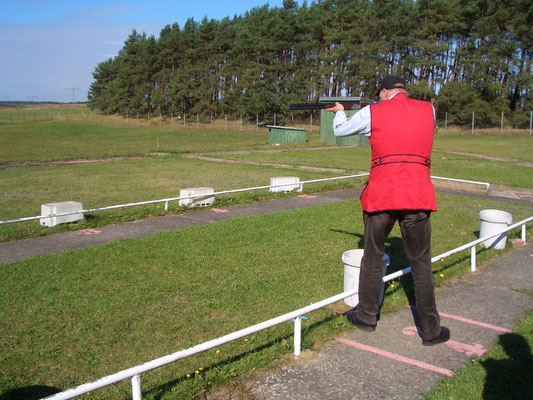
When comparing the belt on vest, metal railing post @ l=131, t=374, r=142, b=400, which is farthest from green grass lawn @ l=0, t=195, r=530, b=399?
the belt on vest

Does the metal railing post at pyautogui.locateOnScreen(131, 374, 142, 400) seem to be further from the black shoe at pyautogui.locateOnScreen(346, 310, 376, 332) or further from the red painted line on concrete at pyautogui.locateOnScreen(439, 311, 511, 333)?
the red painted line on concrete at pyautogui.locateOnScreen(439, 311, 511, 333)

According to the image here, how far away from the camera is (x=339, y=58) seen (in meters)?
60.8

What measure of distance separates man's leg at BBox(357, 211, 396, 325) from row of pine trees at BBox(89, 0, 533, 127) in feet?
168

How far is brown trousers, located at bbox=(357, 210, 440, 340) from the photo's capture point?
13.9 feet

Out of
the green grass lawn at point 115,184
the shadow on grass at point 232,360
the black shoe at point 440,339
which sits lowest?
the green grass lawn at point 115,184

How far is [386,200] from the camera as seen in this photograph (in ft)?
13.7

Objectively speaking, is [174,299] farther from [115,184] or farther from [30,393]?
[115,184]

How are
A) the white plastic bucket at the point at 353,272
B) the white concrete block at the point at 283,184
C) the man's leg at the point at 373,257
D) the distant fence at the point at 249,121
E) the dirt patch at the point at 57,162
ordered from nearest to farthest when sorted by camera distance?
the man's leg at the point at 373,257 → the white plastic bucket at the point at 353,272 → the white concrete block at the point at 283,184 → the dirt patch at the point at 57,162 → the distant fence at the point at 249,121

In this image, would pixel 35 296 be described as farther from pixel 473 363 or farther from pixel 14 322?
pixel 473 363

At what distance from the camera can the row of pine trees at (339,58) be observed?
51719 mm

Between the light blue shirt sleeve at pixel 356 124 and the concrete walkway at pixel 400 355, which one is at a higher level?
the light blue shirt sleeve at pixel 356 124

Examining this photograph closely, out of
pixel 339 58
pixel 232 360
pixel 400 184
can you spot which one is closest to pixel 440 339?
pixel 400 184

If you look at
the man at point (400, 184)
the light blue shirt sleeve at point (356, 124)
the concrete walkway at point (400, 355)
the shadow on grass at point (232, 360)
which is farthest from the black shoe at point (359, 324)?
the light blue shirt sleeve at point (356, 124)

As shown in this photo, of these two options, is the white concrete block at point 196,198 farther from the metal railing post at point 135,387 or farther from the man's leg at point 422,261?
the metal railing post at point 135,387
